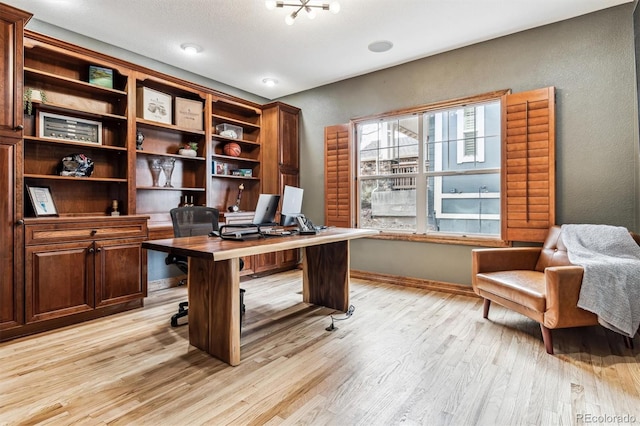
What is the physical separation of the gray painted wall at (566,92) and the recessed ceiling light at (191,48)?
0.56 m

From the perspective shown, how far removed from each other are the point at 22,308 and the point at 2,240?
0.53 meters

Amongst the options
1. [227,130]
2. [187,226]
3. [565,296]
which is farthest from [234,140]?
[565,296]

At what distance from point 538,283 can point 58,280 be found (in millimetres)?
3742

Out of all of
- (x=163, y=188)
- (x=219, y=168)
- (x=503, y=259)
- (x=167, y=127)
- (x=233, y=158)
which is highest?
(x=167, y=127)

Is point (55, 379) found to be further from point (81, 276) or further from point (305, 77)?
point (305, 77)

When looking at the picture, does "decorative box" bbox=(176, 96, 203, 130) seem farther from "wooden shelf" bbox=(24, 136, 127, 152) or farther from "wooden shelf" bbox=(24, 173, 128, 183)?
"wooden shelf" bbox=(24, 173, 128, 183)

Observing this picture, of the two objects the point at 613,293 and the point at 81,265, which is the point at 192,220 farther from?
the point at 613,293

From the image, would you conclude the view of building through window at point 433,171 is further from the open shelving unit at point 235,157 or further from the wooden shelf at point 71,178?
the wooden shelf at point 71,178

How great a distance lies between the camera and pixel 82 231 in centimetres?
278

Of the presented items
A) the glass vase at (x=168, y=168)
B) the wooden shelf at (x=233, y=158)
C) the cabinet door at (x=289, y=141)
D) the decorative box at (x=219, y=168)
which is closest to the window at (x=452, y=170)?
the cabinet door at (x=289, y=141)

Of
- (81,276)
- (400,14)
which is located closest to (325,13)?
(400,14)

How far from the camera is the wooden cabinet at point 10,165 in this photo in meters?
2.40

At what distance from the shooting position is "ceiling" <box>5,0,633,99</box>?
9.25ft

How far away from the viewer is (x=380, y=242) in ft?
14.0
